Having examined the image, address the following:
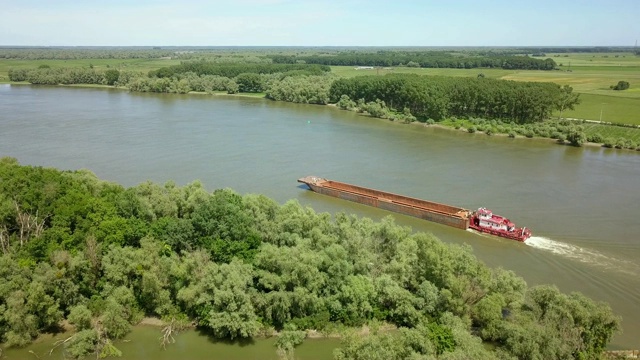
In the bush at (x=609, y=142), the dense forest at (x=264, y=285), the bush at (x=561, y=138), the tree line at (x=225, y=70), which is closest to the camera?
the dense forest at (x=264, y=285)

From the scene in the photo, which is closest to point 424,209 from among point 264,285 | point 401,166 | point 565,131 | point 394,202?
point 394,202

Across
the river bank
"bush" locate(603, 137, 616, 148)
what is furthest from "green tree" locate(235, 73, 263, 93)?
"bush" locate(603, 137, 616, 148)

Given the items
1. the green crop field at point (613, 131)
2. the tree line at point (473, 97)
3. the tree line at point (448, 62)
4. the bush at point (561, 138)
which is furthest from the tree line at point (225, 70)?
the bush at point (561, 138)

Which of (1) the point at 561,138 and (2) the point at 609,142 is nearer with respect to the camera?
(2) the point at 609,142

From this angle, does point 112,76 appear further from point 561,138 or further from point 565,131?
point 565,131

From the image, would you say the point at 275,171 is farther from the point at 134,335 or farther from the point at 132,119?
the point at 132,119

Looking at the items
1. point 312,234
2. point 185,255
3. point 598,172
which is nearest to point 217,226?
point 185,255

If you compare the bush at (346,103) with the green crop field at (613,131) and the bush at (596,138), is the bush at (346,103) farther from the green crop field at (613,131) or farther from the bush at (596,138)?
the bush at (596,138)
